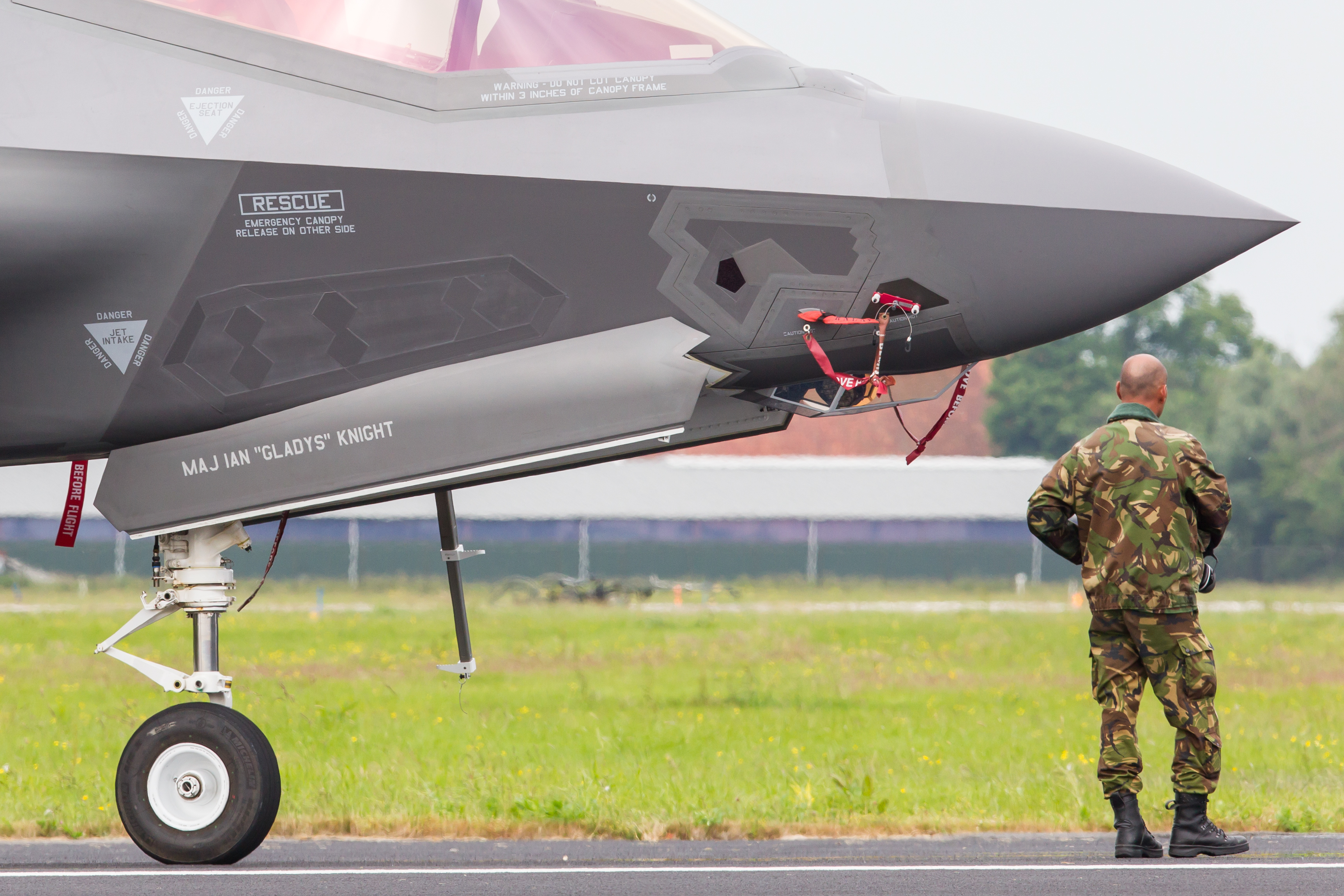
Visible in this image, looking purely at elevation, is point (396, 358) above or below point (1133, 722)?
above

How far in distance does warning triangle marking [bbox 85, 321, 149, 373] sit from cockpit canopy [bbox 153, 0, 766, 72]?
138cm

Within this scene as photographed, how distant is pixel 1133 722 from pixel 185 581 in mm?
4357

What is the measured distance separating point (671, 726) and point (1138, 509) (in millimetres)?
7887

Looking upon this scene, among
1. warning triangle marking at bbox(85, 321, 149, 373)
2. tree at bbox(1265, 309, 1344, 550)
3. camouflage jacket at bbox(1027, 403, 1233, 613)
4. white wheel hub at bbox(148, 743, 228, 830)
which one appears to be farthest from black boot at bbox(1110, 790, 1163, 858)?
tree at bbox(1265, 309, 1344, 550)

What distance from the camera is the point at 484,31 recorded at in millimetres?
5719

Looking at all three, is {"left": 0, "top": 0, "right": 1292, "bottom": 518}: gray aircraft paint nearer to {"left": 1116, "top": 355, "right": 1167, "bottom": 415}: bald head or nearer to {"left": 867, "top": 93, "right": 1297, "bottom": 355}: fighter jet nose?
{"left": 867, "top": 93, "right": 1297, "bottom": 355}: fighter jet nose

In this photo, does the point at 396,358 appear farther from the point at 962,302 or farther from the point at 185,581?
the point at 962,302

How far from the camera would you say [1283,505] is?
68062 millimetres

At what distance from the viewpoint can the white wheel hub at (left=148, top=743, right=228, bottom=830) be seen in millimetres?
5789

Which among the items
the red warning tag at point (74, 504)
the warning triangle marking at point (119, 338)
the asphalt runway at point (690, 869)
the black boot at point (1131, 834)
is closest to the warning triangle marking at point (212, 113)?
the warning triangle marking at point (119, 338)

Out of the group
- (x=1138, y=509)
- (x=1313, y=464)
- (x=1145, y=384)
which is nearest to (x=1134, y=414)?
(x=1145, y=384)

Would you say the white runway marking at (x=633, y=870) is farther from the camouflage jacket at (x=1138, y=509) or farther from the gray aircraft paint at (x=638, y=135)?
the gray aircraft paint at (x=638, y=135)

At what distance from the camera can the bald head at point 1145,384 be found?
651 cm

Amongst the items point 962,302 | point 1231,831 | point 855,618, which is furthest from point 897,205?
point 855,618
